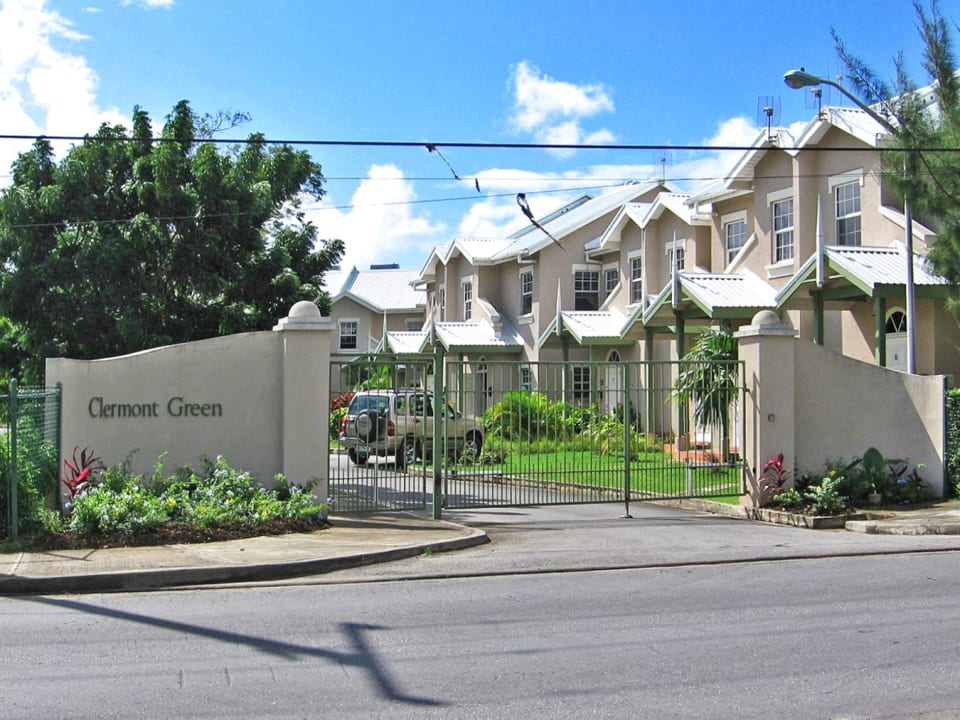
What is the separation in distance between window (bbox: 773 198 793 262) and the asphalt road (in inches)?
611

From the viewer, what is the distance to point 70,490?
502 inches

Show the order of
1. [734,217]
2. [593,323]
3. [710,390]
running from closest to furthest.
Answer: [710,390] < [734,217] < [593,323]

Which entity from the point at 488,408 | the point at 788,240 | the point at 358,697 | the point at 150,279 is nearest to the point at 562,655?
the point at 358,697

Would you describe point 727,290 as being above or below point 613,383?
above

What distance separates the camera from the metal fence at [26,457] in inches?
445

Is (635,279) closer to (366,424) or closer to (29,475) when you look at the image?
(366,424)

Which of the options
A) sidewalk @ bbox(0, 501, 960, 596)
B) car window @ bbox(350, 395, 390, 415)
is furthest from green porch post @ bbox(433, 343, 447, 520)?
car window @ bbox(350, 395, 390, 415)

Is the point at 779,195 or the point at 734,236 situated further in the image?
the point at 734,236

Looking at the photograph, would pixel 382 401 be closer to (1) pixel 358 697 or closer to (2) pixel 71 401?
(2) pixel 71 401

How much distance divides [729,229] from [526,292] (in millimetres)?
10147

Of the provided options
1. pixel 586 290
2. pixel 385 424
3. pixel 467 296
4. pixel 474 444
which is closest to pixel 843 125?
pixel 474 444

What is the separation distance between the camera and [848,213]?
76.4 feet

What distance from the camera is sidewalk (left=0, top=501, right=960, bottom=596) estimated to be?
31.6ft

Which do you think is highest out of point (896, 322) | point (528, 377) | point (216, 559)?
point (896, 322)
